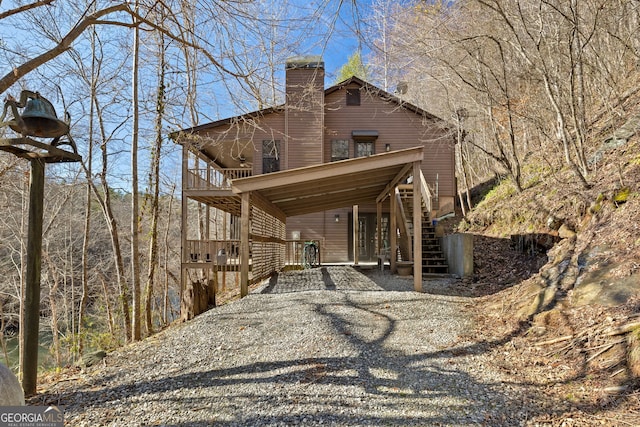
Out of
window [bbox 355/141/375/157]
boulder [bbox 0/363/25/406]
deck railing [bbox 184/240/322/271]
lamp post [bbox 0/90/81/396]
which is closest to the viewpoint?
boulder [bbox 0/363/25/406]

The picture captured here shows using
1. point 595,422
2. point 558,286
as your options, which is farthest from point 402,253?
point 595,422

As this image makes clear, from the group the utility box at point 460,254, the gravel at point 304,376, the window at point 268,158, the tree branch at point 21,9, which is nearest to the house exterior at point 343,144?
the window at point 268,158

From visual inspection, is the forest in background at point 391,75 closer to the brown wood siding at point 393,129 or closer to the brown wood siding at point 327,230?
the brown wood siding at point 393,129

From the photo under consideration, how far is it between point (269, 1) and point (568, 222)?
19.5 ft

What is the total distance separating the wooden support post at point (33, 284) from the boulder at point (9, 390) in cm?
105

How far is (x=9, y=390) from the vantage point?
6.56 ft

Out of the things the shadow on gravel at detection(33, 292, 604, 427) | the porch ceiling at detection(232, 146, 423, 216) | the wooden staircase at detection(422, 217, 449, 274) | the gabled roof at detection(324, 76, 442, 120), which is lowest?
the shadow on gravel at detection(33, 292, 604, 427)

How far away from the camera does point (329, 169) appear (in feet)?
22.5

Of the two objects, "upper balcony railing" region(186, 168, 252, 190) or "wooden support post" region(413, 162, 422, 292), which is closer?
"wooden support post" region(413, 162, 422, 292)

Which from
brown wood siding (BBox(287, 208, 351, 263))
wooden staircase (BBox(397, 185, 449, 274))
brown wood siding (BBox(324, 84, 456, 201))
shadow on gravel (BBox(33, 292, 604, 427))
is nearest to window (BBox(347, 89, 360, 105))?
brown wood siding (BBox(324, 84, 456, 201))

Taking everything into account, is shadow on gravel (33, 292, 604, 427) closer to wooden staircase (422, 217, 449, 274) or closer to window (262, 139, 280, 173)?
wooden staircase (422, 217, 449, 274)

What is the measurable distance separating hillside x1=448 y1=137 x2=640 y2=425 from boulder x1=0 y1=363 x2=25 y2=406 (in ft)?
11.0

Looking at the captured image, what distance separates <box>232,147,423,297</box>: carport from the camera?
22.2 feet

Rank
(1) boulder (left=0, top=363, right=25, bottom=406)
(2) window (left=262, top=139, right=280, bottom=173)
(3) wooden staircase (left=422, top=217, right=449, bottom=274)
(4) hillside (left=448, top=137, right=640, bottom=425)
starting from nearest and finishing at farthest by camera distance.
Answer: (1) boulder (left=0, top=363, right=25, bottom=406)
(4) hillside (left=448, top=137, right=640, bottom=425)
(3) wooden staircase (left=422, top=217, right=449, bottom=274)
(2) window (left=262, top=139, right=280, bottom=173)
